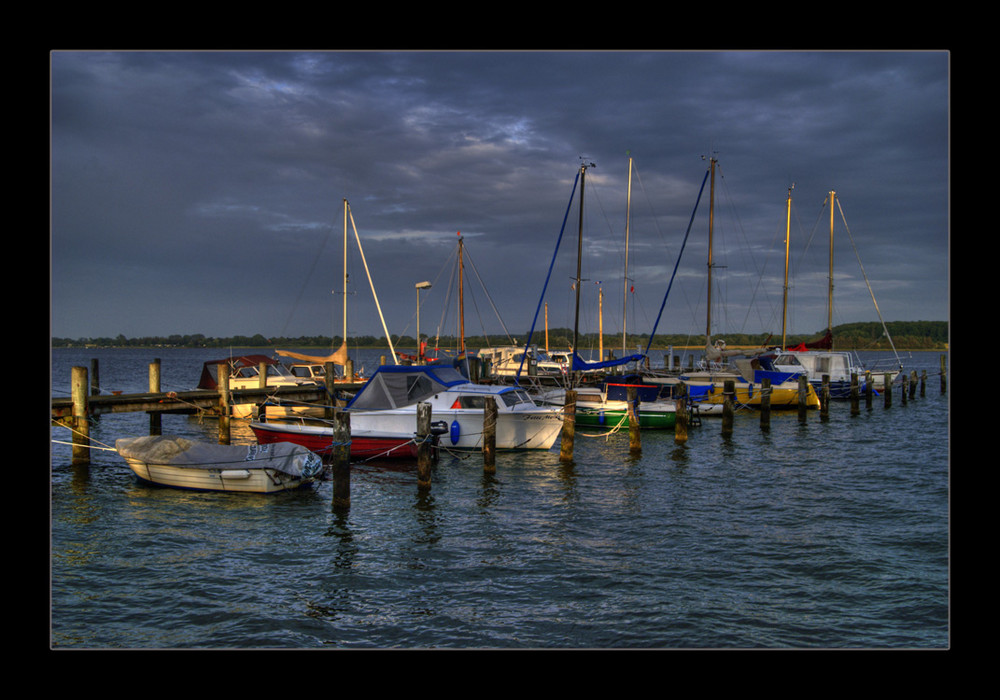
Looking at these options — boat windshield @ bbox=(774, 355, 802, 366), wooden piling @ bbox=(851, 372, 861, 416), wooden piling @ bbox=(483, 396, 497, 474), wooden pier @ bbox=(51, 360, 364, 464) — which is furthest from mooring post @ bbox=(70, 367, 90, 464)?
boat windshield @ bbox=(774, 355, 802, 366)

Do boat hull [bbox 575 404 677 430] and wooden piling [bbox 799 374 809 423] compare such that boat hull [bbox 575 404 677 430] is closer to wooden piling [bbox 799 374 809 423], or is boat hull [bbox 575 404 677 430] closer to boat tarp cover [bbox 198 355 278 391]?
wooden piling [bbox 799 374 809 423]

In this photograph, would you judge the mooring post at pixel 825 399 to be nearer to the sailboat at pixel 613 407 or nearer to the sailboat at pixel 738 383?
the sailboat at pixel 738 383

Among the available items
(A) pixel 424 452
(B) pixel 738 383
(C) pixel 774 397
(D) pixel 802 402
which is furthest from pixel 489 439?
(C) pixel 774 397

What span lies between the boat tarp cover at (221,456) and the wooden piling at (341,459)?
244cm

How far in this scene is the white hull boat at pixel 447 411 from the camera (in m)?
21.4

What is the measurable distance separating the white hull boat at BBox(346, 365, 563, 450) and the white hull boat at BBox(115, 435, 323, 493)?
4139 mm

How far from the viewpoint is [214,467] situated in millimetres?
16641

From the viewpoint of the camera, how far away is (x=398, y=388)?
863 inches

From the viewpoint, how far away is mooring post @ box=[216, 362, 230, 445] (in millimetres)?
23125

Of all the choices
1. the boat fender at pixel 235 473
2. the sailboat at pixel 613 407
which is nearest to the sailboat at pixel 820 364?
the sailboat at pixel 613 407

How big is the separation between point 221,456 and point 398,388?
6388mm

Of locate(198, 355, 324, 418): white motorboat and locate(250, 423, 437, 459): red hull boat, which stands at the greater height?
locate(198, 355, 324, 418): white motorboat
